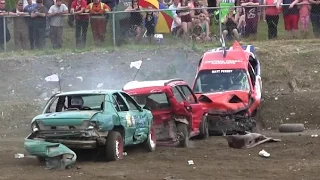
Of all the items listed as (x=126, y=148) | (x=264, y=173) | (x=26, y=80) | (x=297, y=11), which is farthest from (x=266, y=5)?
(x=264, y=173)

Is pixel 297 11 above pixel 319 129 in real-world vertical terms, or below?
above

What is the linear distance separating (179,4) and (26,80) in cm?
590

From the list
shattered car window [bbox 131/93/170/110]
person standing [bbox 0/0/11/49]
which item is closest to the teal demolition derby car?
shattered car window [bbox 131/93/170/110]

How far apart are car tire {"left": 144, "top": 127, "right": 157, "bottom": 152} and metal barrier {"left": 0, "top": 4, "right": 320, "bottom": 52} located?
10.2 metres

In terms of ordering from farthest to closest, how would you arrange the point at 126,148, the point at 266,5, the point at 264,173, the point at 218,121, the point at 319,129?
the point at 266,5 → the point at 319,129 → the point at 218,121 → the point at 126,148 → the point at 264,173

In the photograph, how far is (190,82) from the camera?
27.2 meters

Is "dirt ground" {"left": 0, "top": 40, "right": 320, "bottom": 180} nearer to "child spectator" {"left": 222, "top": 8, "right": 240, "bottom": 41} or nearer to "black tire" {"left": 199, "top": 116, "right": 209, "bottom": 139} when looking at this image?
"black tire" {"left": 199, "top": 116, "right": 209, "bottom": 139}

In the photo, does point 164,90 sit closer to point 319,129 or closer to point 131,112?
point 131,112

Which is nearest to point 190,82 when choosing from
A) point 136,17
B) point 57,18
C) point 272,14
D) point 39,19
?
point 136,17

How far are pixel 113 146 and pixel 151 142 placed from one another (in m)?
2.07

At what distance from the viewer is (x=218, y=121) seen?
2109 centimetres

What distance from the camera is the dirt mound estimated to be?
1062 inches

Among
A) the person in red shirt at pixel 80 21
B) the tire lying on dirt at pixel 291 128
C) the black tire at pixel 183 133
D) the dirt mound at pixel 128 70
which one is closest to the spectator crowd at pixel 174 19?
the person in red shirt at pixel 80 21

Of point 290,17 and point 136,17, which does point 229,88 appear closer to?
point 290,17
